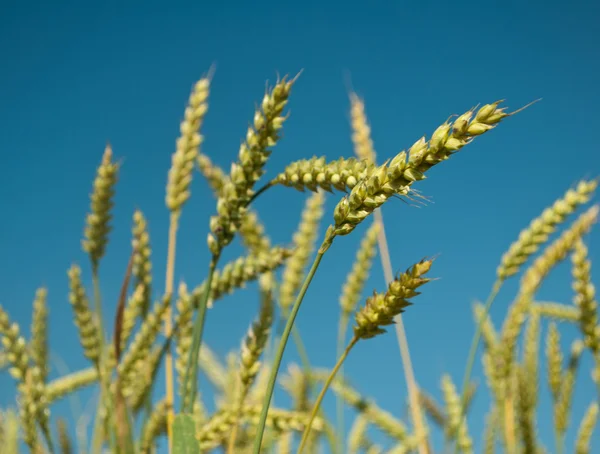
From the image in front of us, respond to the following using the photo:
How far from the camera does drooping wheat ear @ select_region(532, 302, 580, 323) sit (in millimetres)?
2978

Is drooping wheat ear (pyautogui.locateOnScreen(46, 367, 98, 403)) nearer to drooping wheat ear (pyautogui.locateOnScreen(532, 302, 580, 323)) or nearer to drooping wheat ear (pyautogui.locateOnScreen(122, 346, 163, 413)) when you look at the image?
drooping wheat ear (pyautogui.locateOnScreen(122, 346, 163, 413))

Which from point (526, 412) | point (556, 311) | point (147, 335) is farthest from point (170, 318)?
point (556, 311)

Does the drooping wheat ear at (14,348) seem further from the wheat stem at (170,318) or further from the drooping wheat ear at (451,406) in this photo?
the drooping wheat ear at (451,406)

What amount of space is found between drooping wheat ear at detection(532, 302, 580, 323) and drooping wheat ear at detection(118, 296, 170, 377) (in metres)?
1.93

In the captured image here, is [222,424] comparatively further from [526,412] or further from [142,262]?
[526,412]

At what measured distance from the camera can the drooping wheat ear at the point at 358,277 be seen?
8.25 ft

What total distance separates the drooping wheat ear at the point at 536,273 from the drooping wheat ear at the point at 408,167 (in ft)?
4.42

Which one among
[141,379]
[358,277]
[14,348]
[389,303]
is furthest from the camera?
[358,277]

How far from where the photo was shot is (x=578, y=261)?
2.00 m

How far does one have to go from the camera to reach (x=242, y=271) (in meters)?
1.61

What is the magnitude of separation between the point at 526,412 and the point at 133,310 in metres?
1.42

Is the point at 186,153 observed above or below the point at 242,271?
above

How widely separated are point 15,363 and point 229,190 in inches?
28.3

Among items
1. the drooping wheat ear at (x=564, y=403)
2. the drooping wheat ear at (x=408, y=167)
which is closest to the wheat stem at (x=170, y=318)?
the drooping wheat ear at (x=408, y=167)
